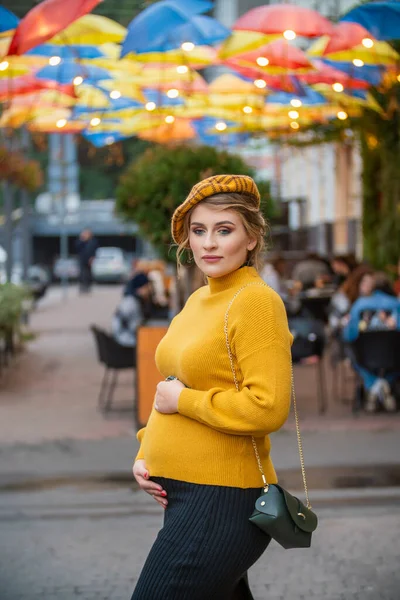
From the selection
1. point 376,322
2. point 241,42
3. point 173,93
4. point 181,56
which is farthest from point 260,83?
point 376,322

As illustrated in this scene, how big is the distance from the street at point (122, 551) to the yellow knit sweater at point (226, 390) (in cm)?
240

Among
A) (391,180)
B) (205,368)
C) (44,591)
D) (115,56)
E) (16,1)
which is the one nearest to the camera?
(205,368)

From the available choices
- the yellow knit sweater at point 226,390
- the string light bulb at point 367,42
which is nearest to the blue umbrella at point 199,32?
the string light bulb at point 367,42

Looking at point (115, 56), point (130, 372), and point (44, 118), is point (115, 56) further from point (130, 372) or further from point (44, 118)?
point (130, 372)

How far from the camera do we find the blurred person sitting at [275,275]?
17625mm

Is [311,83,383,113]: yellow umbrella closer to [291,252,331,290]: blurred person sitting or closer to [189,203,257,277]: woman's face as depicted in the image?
[291,252,331,290]: blurred person sitting

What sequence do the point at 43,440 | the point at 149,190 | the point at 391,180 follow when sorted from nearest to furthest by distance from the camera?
1. the point at 43,440
2. the point at 149,190
3. the point at 391,180

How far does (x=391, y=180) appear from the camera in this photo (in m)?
17.3

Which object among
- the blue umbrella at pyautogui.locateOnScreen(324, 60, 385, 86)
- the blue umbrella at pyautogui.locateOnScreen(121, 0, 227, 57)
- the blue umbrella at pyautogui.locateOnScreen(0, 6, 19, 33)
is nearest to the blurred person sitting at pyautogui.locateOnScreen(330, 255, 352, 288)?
the blue umbrella at pyautogui.locateOnScreen(324, 60, 385, 86)

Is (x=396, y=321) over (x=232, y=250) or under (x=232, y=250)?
under

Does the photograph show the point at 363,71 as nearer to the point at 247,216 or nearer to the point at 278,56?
the point at 278,56

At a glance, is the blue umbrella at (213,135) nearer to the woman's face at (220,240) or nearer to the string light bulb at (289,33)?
the string light bulb at (289,33)

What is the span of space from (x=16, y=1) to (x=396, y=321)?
13644 millimetres

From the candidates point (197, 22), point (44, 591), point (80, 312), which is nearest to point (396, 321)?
point (197, 22)
